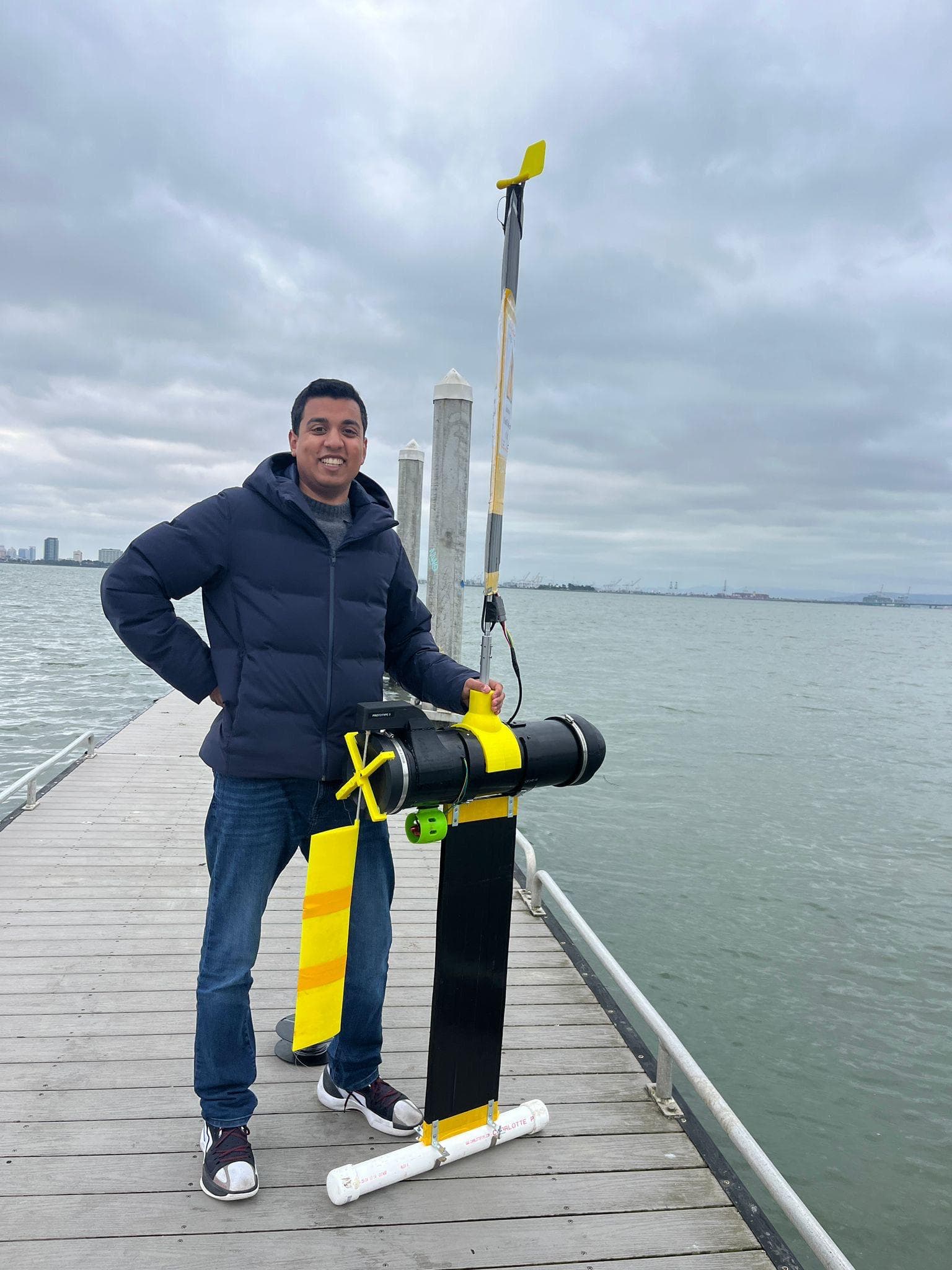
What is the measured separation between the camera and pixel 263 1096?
2.56 meters

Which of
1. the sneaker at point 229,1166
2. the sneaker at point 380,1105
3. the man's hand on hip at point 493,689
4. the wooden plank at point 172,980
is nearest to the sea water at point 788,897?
the wooden plank at point 172,980

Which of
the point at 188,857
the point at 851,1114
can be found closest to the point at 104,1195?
the point at 188,857

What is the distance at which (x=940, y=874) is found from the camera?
7.99m

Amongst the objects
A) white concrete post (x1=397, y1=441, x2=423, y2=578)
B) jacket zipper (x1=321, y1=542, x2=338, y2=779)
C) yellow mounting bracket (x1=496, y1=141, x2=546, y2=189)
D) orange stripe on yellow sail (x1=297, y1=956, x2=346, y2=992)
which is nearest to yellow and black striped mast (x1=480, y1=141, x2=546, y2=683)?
yellow mounting bracket (x1=496, y1=141, x2=546, y2=189)

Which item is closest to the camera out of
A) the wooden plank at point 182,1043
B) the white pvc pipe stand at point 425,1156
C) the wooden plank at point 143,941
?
the white pvc pipe stand at point 425,1156

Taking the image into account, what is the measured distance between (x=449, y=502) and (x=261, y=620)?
499 cm

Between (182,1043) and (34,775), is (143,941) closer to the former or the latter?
(182,1043)

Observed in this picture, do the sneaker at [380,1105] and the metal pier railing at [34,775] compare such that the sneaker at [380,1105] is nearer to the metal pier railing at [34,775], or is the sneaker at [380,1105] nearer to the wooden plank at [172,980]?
the wooden plank at [172,980]

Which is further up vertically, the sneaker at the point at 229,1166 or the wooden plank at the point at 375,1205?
the sneaker at the point at 229,1166

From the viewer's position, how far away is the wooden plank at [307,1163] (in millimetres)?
2145

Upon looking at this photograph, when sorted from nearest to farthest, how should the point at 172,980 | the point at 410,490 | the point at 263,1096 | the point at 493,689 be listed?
the point at 493,689, the point at 263,1096, the point at 172,980, the point at 410,490

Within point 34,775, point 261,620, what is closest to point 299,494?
point 261,620

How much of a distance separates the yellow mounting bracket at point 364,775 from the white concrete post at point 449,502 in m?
4.63

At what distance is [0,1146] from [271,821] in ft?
3.84
